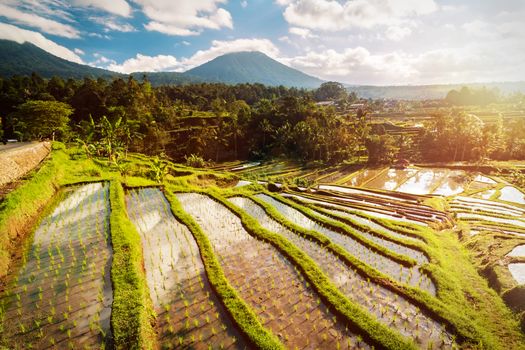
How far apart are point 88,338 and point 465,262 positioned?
13909 mm

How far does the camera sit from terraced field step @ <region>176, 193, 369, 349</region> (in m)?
7.48

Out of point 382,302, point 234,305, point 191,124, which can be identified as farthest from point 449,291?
point 191,124

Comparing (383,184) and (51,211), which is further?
(383,184)

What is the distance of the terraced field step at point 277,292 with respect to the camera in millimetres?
7484

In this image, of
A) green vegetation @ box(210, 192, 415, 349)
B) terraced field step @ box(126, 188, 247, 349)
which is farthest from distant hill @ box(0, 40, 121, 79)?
green vegetation @ box(210, 192, 415, 349)

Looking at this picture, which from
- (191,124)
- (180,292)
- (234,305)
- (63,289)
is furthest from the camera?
(191,124)

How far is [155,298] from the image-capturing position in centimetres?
858

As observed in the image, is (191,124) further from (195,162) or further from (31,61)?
(31,61)

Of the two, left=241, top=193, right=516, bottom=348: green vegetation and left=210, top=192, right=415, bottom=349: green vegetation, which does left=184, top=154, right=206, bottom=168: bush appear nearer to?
left=210, top=192, right=415, bottom=349: green vegetation

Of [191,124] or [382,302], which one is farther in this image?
[191,124]

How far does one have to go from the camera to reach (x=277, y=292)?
30.1ft

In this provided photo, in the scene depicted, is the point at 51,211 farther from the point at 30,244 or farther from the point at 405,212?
the point at 405,212

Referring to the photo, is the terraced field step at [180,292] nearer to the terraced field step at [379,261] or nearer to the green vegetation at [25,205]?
the green vegetation at [25,205]

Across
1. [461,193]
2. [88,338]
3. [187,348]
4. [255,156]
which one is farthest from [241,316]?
[255,156]
